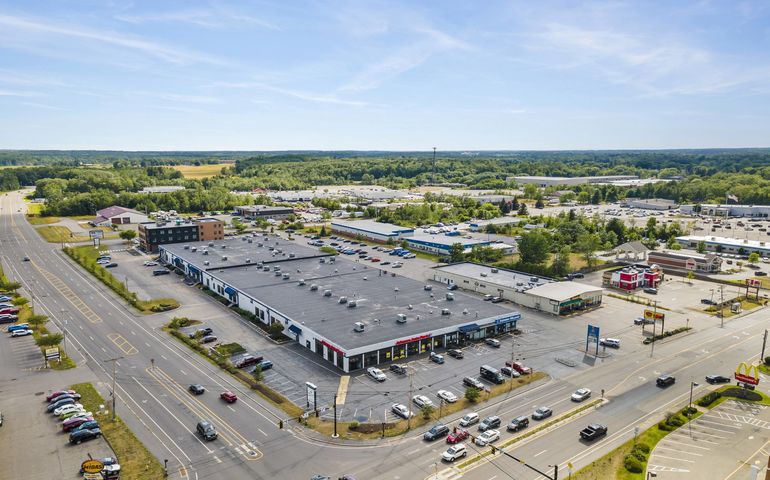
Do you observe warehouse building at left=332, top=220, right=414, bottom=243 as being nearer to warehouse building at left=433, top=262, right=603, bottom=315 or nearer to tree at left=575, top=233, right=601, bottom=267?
warehouse building at left=433, top=262, right=603, bottom=315

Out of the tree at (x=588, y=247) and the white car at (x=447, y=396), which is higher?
the tree at (x=588, y=247)

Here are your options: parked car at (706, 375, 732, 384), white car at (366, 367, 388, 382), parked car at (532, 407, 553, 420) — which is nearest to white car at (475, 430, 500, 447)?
parked car at (532, 407, 553, 420)

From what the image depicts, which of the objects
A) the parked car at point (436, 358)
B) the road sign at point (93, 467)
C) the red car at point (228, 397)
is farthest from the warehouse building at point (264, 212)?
the road sign at point (93, 467)

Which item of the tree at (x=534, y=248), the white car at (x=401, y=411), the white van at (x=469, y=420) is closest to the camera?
the white van at (x=469, y=420)

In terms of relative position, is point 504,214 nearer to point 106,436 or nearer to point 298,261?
point 298,261

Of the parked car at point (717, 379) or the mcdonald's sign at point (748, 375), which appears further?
the parked car at point (717, 379)

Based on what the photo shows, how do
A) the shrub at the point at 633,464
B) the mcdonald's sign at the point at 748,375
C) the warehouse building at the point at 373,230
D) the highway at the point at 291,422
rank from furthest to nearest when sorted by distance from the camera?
the warehouse building at the point at 373,230 → the mcdonald's sign at the point at 748,375 → the highway at the point at 291,422 → the shrub at the point at 633,464

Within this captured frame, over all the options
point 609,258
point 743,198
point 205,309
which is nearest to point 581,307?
point 609,258

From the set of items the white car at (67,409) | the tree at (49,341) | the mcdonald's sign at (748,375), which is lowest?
the white car at (67,409)

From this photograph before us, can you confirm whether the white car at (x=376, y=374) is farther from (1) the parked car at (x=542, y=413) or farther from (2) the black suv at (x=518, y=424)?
(1) the parked car at (x=542, y=413)

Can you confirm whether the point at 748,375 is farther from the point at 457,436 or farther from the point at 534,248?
the point at 534,248
